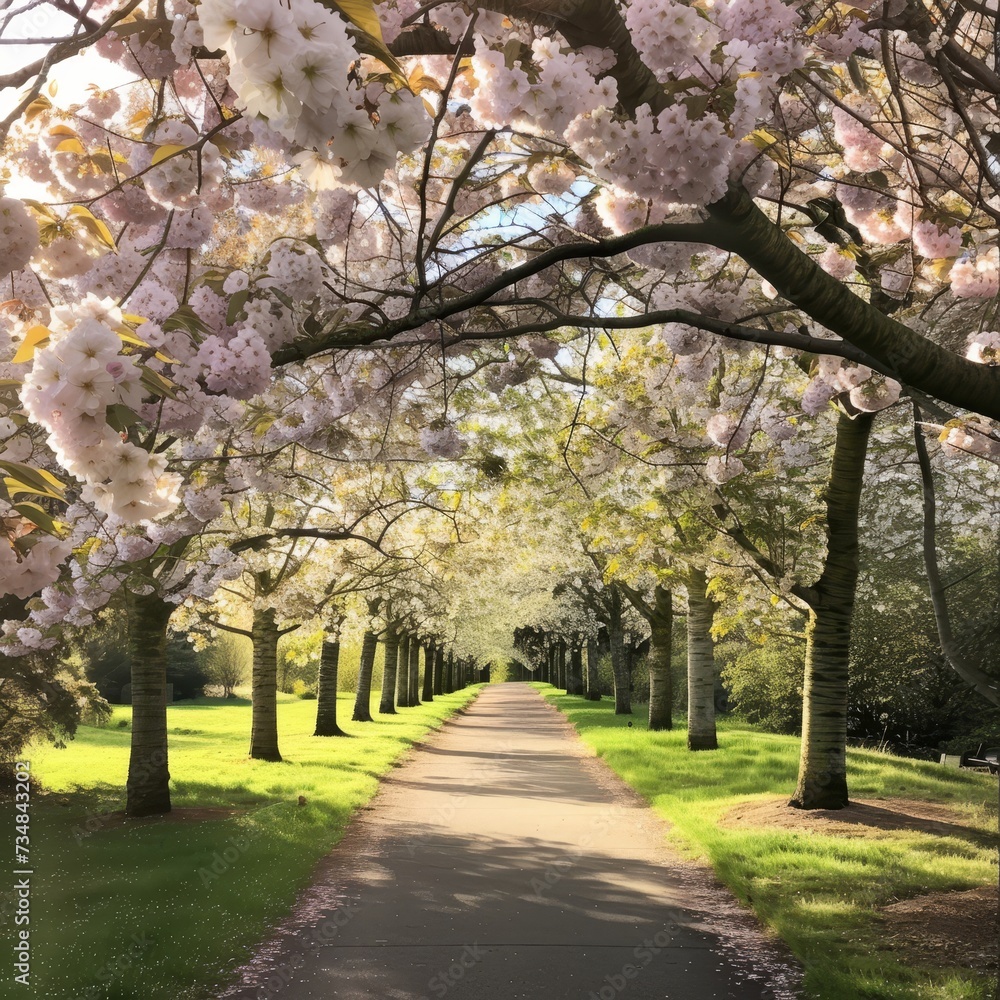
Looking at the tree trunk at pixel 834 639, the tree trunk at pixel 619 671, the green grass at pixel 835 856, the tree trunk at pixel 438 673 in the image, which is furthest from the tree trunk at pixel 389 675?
the tree trunk at pixel 438 673

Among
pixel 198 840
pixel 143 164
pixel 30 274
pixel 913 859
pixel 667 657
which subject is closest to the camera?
pixel 30 274

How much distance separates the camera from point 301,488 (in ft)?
41.8

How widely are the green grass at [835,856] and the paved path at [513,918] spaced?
0.28 metres

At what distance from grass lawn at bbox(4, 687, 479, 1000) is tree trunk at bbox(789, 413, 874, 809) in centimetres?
579

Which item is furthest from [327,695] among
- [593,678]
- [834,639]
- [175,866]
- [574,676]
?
[574,676]

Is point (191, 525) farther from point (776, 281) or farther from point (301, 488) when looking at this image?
point (776, 281)

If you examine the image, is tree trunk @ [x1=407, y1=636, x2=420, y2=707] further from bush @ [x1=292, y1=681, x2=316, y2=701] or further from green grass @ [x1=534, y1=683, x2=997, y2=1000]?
green grass @ [x1=534, y1=683, x2=997, y2=1000]

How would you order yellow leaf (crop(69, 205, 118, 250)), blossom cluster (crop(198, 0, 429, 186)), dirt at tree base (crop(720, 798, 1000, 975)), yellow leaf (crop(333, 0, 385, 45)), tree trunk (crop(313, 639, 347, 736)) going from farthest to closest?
tree trunk (crop(313, 639, 347, 736))
dirt at tree base (crop(720, 798, 1000, 975))
yellow leaf (crop(69, 205, 118, 250))
yellow leaf (crop(333, 0, 385, 45))
blossom cluster (crop(198, 0, 429, 186))

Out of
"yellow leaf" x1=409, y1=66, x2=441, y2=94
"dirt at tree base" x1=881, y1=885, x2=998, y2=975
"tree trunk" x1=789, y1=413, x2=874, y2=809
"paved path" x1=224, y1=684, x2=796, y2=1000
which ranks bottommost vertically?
"paved path" x1=224, y1=684, x2=796, y2=1000

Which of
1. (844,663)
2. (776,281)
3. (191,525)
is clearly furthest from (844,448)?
(191,525)

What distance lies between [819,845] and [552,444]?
8710mm

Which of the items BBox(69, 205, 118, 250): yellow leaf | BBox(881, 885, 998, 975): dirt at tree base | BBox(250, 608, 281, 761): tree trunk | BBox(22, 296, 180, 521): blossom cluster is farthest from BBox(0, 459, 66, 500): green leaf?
BBox(250, 608, 281, 761): tree trunk

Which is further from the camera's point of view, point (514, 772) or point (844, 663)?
point (514, 772)

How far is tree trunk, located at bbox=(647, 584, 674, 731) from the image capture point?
70.5 feet
